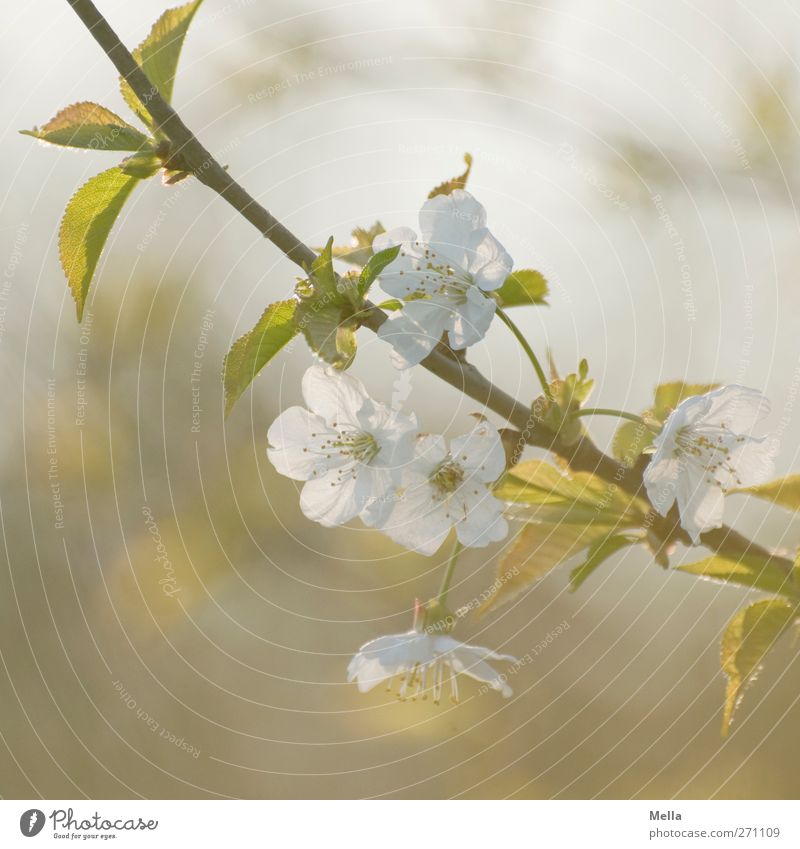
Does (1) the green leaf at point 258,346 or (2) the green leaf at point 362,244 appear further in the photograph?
(2) the green leaf at point 362,244

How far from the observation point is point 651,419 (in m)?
0.71

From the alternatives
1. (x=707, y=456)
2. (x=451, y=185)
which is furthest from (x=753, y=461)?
(x=451, y=185)

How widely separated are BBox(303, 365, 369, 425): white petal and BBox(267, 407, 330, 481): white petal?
0.07 feet

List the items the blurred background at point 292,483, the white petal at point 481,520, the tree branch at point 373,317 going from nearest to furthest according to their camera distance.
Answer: the tree branch at point 373,317, the white petal at point 481,520, the blurred background at point 292,483

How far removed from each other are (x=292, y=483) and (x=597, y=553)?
3.14 feet

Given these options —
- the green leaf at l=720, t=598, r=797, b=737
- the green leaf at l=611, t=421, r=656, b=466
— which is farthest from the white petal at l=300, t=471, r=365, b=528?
the green leaf at l=720, t=598, r=797, b=737

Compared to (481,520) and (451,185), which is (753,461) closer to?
(481,520)

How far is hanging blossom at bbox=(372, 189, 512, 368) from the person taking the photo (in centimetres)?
65

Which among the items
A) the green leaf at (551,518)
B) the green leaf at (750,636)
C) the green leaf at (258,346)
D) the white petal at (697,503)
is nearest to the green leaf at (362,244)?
the green leaf at (258,346)

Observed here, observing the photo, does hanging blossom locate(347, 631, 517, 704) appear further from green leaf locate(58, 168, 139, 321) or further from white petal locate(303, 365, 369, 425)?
green leaf locate(58, 168, 139, 321)

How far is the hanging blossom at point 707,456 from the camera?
670 millimetres

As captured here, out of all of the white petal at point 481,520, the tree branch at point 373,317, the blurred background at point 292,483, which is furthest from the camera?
the blurred background at point 292,483

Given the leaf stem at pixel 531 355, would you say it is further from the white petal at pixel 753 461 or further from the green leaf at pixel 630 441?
the white petal at pixel 753 461

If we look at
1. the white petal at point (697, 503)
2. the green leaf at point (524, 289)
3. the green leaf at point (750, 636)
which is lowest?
the green leaf at point (750, 636)
